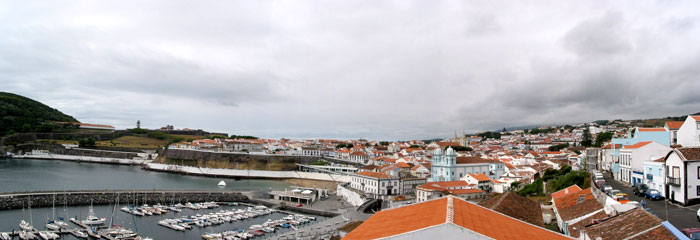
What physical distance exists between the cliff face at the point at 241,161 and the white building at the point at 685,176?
47733 millimetres

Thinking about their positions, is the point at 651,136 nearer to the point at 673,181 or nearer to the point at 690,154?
the point at 690,154

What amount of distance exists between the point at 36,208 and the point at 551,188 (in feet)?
107

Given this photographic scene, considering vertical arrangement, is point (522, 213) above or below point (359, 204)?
above

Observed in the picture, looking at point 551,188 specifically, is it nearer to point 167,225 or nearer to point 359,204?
point 359,204

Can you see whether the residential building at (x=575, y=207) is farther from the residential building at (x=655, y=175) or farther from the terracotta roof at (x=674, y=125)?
the terracotta roof at (x=674, y=125)

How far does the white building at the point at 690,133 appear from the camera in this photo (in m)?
16.7

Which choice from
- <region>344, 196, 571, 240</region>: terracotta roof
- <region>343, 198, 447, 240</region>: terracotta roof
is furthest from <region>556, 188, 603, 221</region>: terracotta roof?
<region>343, 198, 447, 240</region>: terracotta roof

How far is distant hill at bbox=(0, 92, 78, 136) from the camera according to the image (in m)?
81.2

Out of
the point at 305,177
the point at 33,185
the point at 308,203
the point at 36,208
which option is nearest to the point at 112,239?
the point at 36,208

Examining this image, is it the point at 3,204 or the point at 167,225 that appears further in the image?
the point at 3,204

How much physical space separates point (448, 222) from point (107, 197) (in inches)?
1250

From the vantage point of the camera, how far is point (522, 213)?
12.2 metres

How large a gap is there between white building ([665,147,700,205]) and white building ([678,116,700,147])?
7.50 metres

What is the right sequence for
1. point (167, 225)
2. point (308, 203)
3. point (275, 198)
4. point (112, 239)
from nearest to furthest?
point (112, 239) < point (167, 225) < point (308, 203) < point (275, 198)
